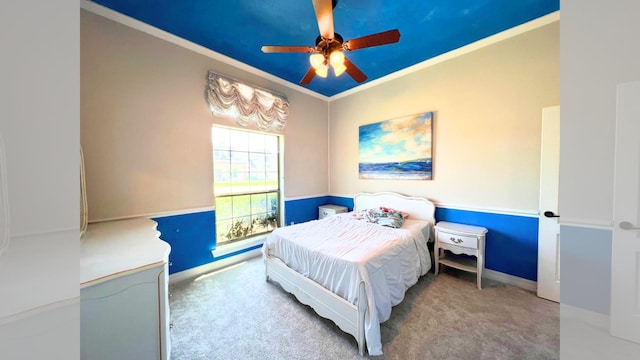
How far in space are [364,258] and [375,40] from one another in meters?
1.78

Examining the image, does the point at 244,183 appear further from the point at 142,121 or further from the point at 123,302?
the point at 123,302

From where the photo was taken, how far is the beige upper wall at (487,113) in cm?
201

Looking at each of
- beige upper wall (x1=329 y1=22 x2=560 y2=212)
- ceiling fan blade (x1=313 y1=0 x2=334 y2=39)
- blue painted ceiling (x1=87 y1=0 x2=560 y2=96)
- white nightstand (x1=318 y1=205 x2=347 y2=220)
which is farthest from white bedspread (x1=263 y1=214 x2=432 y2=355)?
blue painted ceiling (x1=87 y1=0 x2=560 y2=96)

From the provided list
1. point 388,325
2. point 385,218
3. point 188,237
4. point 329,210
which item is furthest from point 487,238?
point 188,237

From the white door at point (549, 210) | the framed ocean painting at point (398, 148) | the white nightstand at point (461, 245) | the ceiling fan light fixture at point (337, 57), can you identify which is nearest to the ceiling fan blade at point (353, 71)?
the ceiling fan light fixture at point (337, 57)

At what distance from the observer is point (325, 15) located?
1.50 m

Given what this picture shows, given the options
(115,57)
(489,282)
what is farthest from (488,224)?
(115,57)

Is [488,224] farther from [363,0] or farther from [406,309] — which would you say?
[363,0]

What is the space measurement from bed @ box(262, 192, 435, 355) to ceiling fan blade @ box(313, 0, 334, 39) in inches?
74.3

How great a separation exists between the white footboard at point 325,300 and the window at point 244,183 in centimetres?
103

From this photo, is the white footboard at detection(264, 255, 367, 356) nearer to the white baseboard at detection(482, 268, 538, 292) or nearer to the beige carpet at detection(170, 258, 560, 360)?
the beige carpet at detection(170, 258, 560, 360)

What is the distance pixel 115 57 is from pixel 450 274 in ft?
14.2
